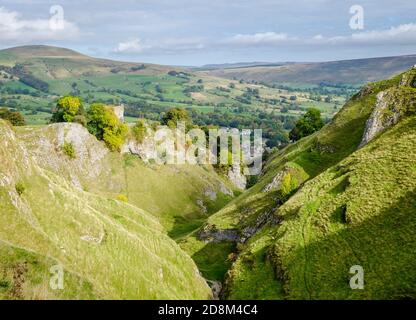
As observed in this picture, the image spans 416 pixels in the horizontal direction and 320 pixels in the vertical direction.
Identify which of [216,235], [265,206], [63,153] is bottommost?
[216,235]

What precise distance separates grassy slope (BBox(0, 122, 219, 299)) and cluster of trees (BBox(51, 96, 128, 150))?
168 ft

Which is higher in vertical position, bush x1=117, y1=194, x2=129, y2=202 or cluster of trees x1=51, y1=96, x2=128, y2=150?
cluster of trees x1=51, y1=96, x2=128, y2=150

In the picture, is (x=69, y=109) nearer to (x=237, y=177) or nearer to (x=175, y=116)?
(x=175, y=116)

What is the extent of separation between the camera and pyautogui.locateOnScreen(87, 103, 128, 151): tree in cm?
10181

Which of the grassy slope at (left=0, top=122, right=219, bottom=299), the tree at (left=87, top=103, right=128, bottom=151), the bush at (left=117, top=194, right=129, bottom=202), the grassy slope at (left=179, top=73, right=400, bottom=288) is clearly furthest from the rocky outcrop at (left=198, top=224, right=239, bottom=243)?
the tree at (left=87, top=103, right=128, bottom=151)

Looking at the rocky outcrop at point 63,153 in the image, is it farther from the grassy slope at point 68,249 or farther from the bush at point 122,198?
the grassy slope at point 68,249

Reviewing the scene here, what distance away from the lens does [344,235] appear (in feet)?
163

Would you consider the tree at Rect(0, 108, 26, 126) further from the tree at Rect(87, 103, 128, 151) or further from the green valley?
the green valley

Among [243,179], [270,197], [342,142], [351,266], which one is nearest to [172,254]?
[351,266]

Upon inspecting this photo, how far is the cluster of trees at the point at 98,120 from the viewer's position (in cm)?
10169

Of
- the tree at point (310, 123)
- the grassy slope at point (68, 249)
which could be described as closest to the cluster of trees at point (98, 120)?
the grassy slope at point (68, 249)

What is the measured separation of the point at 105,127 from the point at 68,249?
65.5 meters

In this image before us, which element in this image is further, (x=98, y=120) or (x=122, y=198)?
(x=98, y=120)

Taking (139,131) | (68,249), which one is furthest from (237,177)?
(68,249)
